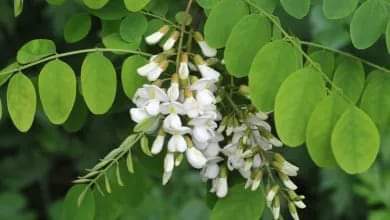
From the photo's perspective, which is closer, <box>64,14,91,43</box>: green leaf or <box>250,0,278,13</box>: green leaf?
<box>250,0,278,13</box>: green leaf

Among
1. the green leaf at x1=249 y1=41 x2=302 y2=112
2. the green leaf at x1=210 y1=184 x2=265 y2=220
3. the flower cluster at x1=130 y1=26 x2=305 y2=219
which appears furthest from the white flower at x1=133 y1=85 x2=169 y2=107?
the green leaf at x1=210 y1=184 x2=265 y2=220

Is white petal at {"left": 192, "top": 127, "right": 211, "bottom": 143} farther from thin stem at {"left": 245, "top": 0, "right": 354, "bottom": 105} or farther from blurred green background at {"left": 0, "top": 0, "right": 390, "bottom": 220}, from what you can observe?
blurred green background at {"left": 0, "top": 0, "right": 390, "bottom": 220}

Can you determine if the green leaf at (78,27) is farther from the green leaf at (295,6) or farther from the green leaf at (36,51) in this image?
the green leaf at (295,6)

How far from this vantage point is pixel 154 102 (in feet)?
3.33

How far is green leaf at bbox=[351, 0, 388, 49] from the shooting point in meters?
1.07

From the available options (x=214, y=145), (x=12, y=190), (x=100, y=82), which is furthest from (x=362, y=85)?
(x=12, y=190)

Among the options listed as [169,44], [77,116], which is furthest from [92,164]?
[169,44]

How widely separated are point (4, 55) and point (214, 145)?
1.07 metres

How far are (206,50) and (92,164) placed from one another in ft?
3.74

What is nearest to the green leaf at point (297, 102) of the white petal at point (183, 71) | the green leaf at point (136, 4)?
the white petal at point (183, 71)

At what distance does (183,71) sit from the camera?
3.40 ft

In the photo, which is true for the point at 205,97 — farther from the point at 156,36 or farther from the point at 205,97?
the point at 156,36

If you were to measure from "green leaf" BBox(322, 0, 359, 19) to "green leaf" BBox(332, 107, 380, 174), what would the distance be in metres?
0.13

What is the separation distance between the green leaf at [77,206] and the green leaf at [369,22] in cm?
41
